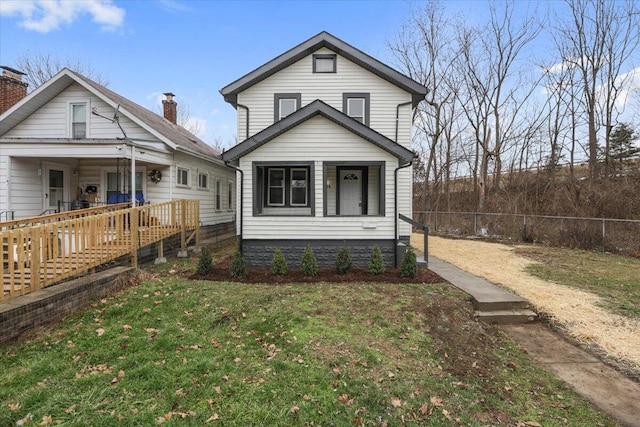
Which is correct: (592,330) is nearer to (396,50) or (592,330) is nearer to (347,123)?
(347,123)

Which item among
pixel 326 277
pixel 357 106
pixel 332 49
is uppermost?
pixel 332 49

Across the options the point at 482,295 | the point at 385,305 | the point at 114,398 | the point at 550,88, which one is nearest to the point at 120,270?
the point at 114,398

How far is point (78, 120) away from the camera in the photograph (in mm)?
12078

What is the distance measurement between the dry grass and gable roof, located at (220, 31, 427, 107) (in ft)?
20.5

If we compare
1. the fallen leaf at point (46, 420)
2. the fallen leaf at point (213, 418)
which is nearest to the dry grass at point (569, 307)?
the fallen leaf at point (213, 418)

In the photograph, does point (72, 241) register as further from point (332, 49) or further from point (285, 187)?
point (332, 49)

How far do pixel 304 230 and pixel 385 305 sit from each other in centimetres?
358

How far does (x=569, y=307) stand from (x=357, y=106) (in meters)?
8.52

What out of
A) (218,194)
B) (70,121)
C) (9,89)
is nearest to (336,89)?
(218,194)

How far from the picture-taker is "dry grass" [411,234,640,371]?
4.95 meters

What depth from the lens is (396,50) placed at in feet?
73.6

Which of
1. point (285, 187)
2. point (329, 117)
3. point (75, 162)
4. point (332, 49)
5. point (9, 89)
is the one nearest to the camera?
→ point (329, 117)

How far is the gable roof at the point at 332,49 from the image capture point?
11.2 m

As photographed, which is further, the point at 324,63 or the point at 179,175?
the point at 179,175
